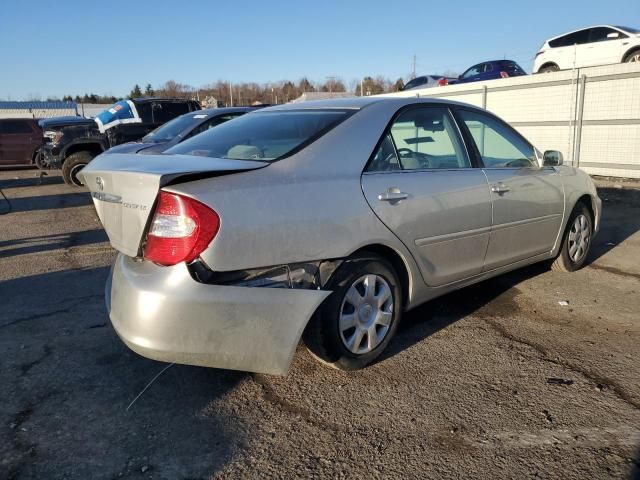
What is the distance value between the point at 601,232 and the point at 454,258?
172 inches

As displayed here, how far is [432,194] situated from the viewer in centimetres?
351

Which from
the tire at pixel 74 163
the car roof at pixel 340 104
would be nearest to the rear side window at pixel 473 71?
the tire at pixel 74 163

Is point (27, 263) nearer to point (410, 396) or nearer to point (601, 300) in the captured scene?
point (410, 396)

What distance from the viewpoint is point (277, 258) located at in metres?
2.72

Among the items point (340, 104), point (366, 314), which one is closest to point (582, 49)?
point (340, 104)

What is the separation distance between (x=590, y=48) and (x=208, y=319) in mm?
16603

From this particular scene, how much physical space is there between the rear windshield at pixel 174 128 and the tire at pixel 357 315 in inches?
237

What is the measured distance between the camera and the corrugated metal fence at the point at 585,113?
433 inches

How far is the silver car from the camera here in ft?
8.48

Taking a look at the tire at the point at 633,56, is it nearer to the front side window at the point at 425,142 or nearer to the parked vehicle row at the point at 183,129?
the parked vehicle row at the point at 183,129

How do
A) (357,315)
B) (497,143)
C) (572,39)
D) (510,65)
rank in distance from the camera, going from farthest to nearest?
1. (510,65)
2. (572,39)
3. (497,143)
4. (357,315)

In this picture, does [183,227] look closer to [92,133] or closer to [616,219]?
[616,219]

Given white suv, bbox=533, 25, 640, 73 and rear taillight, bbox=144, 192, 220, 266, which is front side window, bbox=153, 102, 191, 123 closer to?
white suv, bbox=533, 25, 640, 73

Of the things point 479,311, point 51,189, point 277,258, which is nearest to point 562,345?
point 479,311
